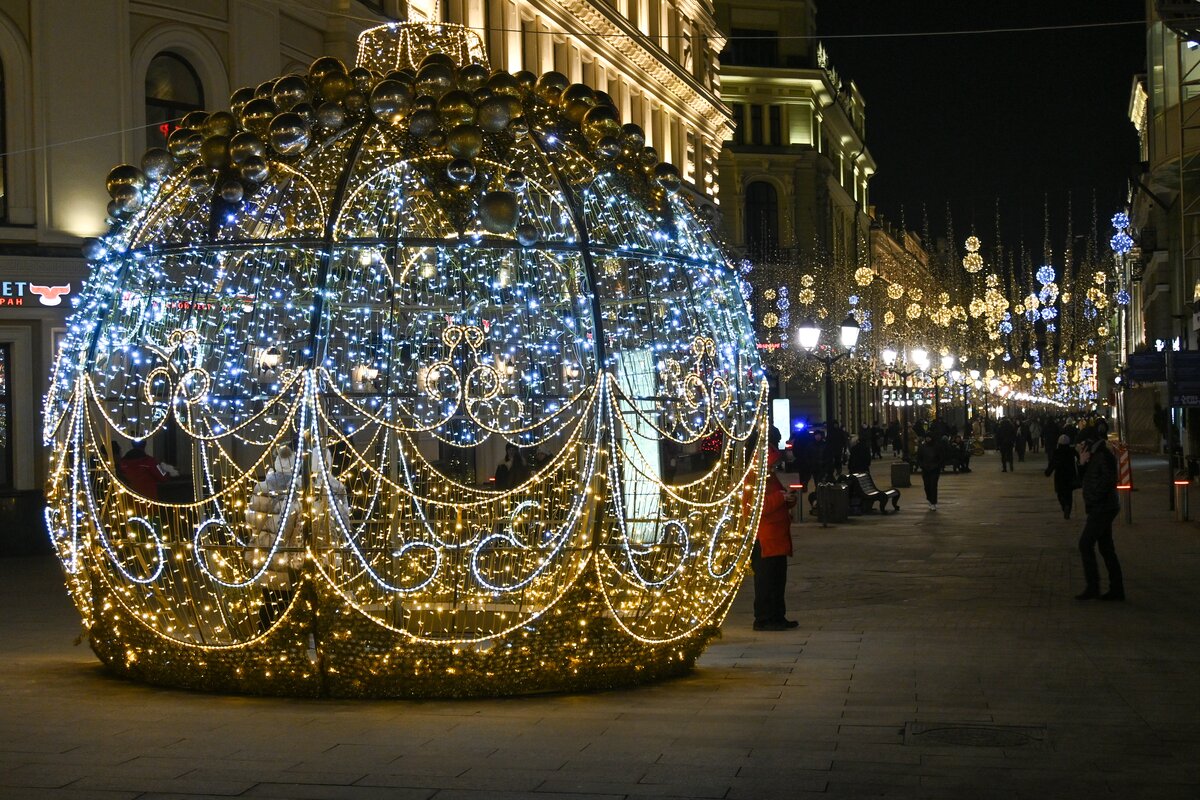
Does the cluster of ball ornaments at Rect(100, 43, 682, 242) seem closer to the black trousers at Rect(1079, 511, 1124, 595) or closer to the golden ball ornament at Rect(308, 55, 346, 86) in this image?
the golden ball ornament at Rect(308, 55, 346, 86)

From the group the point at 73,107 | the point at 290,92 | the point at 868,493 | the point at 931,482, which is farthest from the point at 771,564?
the point at 931,482

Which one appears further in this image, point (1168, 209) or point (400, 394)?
point (1168, 209)

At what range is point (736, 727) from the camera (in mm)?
8844

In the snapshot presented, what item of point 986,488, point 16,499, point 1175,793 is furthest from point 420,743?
point 986,488

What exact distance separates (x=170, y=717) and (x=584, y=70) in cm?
3628

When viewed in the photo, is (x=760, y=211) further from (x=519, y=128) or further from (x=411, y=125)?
(x=411, y=125)

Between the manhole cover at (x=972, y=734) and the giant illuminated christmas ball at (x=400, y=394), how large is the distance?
210 cm

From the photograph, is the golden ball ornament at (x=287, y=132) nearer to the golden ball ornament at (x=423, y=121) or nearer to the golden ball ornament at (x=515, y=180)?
the golden ball ornament at (x=423, y=121)

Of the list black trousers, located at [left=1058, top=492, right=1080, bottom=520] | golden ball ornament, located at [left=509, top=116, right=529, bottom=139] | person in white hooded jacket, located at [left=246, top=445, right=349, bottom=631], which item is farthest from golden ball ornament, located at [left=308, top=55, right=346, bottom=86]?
black trousers, located at [left=1058, top=492, right=1080, bottom=520]

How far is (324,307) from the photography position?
9805 millimetres

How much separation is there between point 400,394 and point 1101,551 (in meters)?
8.13

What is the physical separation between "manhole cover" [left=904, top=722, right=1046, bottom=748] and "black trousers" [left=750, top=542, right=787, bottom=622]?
4946 mm

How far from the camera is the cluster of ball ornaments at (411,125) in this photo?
993 centimetres

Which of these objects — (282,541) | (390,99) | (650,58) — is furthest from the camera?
(650,58)
